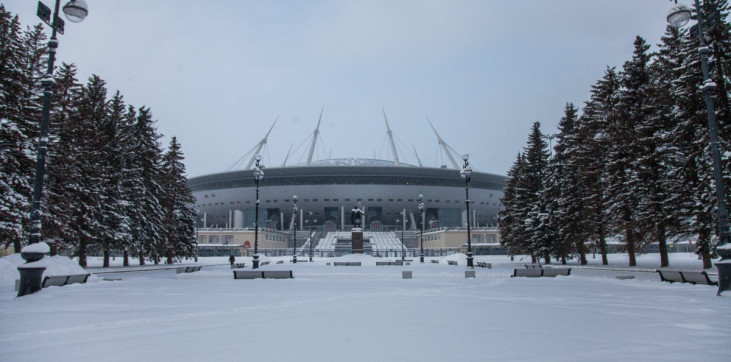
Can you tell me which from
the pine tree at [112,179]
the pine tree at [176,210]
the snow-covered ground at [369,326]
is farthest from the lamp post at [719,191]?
the pine tree at [176,210]

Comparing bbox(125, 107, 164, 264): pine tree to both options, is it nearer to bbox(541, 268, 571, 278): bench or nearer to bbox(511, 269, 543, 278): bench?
bbox(511, 269, 543, 278): bench

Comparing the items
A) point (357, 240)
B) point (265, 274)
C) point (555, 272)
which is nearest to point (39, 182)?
point (265, 274)

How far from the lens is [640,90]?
26.1m

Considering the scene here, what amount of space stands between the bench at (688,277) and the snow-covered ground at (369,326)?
1.78 metres

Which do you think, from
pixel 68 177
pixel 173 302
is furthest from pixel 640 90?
pixel 68 177

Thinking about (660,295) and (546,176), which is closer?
(660,295)

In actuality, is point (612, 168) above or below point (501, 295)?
above

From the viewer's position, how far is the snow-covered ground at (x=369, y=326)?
557 cm

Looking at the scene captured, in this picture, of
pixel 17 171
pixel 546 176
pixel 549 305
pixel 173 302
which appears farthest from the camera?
pixel 546 176

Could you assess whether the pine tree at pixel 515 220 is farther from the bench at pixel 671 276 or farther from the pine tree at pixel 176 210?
the pine tree at pixel 176 210

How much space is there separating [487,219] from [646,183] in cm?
8317

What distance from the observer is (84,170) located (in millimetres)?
27312

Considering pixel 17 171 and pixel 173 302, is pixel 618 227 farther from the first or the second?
pixel 17 171

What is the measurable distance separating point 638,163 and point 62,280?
26.7m
